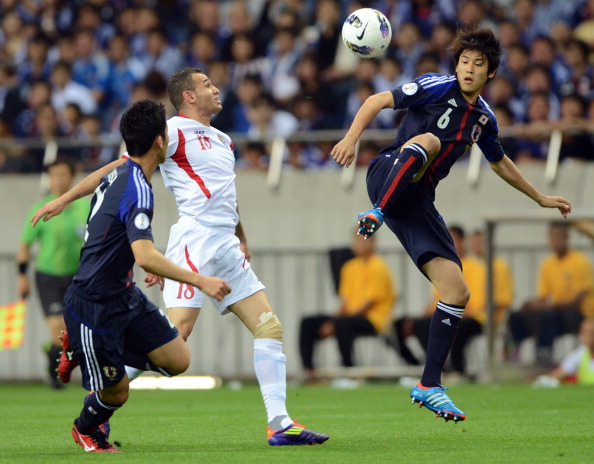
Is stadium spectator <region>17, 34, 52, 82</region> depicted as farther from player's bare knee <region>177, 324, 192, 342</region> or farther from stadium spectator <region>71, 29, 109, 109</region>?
player's bare knee <region>177, 324, 192, 342</region>

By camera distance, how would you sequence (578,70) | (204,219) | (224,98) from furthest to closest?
(224,98)
(578,70)
(204,219)

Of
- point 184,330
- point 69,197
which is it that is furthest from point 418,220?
point 69,197

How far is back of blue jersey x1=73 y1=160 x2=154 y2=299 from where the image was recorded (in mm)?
6400

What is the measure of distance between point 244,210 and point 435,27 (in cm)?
347

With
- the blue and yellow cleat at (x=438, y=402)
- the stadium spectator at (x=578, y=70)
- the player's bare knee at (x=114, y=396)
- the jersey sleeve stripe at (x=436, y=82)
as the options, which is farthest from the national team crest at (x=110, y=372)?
the stadium spectator at (x=578, y=70)

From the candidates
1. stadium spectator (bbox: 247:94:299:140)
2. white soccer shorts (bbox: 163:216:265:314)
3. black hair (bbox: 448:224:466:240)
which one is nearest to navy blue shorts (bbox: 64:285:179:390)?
white soccer shorts (bbox: 163:216:265:314)

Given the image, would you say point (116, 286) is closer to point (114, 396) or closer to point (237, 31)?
point (114, 396)

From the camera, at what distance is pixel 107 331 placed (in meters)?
6.53

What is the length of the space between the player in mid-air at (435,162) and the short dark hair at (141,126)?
5.50 feet

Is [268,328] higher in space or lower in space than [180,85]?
lower

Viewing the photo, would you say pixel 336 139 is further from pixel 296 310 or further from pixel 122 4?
pixel 122 4

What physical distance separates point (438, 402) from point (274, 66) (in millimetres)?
9697

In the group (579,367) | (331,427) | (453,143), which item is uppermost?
(453,143)

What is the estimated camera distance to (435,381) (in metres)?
7.70
